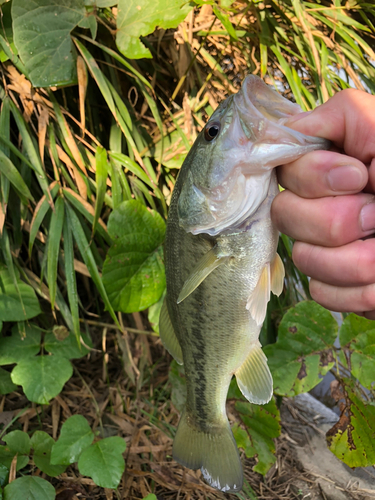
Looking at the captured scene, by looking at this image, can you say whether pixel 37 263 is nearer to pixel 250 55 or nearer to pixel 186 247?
pixel 186 247

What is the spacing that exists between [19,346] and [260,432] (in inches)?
47.8

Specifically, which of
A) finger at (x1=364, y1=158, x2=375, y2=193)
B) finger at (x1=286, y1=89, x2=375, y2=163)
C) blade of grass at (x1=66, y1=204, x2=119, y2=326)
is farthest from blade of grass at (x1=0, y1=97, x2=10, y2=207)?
finger at (x1=364, y1=158, x2=375, y2=193)

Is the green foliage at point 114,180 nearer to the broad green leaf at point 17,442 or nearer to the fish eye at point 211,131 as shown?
the broad green leaf at point 17,442

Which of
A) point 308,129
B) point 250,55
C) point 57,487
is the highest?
point 250,55

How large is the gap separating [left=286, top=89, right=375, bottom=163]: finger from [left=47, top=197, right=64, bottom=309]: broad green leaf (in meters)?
1.20

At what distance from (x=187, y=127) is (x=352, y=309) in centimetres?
143

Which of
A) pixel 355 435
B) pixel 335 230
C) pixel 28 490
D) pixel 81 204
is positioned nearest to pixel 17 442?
pixel 28 490

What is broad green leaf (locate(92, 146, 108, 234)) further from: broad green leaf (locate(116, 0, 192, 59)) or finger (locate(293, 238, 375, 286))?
finger (locate(293, 238, 375, 286))

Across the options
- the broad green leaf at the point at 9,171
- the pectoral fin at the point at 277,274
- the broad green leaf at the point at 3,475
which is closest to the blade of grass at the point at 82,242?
the broad green leaf at the point at 9,171

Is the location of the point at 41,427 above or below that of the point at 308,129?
below

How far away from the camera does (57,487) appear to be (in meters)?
1.70

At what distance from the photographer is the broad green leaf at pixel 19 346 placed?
5.75 ft

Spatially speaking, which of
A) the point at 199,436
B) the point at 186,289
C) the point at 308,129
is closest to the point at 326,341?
the point at 199,436

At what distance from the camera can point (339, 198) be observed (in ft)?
2.72
